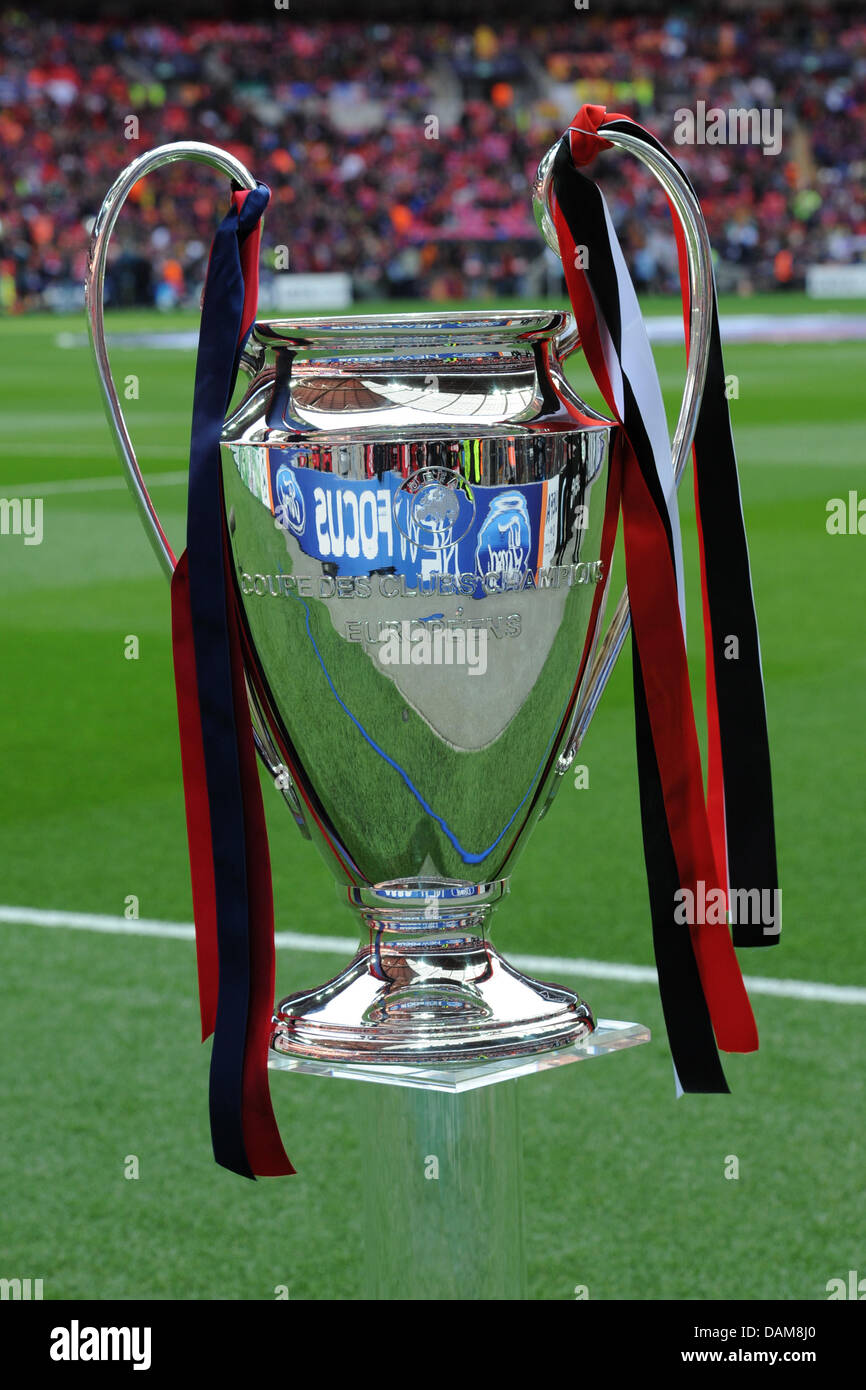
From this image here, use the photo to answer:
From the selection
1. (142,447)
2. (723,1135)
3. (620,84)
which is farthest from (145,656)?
(620,84)

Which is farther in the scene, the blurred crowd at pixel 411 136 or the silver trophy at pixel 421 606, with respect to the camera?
the blurred crowd at pixel 411 136

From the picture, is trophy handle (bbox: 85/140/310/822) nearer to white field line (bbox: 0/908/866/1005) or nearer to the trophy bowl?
the trophy bowl

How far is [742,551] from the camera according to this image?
1463 mm

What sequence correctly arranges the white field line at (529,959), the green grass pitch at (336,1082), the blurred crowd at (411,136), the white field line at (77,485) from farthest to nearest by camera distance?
→ the blurred crowd at (411,136) < the white field line at (77,485) < the white field line at (529,959) < the green grass pitch at (336,1082)

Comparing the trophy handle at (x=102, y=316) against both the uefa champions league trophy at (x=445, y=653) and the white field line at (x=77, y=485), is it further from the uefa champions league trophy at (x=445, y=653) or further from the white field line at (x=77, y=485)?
the white field line at (x=77, y=485)

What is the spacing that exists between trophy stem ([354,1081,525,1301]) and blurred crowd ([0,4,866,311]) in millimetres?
27698

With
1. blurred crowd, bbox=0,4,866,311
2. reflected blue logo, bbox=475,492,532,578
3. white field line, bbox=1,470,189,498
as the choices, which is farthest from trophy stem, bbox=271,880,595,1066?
blurred crowd, bbox=0,4,866,311

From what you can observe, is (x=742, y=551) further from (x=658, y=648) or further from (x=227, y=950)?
(x=227, y=950)

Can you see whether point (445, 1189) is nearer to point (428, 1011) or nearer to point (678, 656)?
point (428, 1011)

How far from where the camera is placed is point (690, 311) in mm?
1301

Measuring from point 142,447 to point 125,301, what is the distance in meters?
16.8

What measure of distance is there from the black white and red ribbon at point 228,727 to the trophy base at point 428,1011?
4 cm

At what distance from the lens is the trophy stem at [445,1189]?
1.22m

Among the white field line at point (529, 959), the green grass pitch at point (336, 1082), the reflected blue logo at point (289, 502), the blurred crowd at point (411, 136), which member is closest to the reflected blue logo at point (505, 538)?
the reflected blue logo at point (289, 502)
